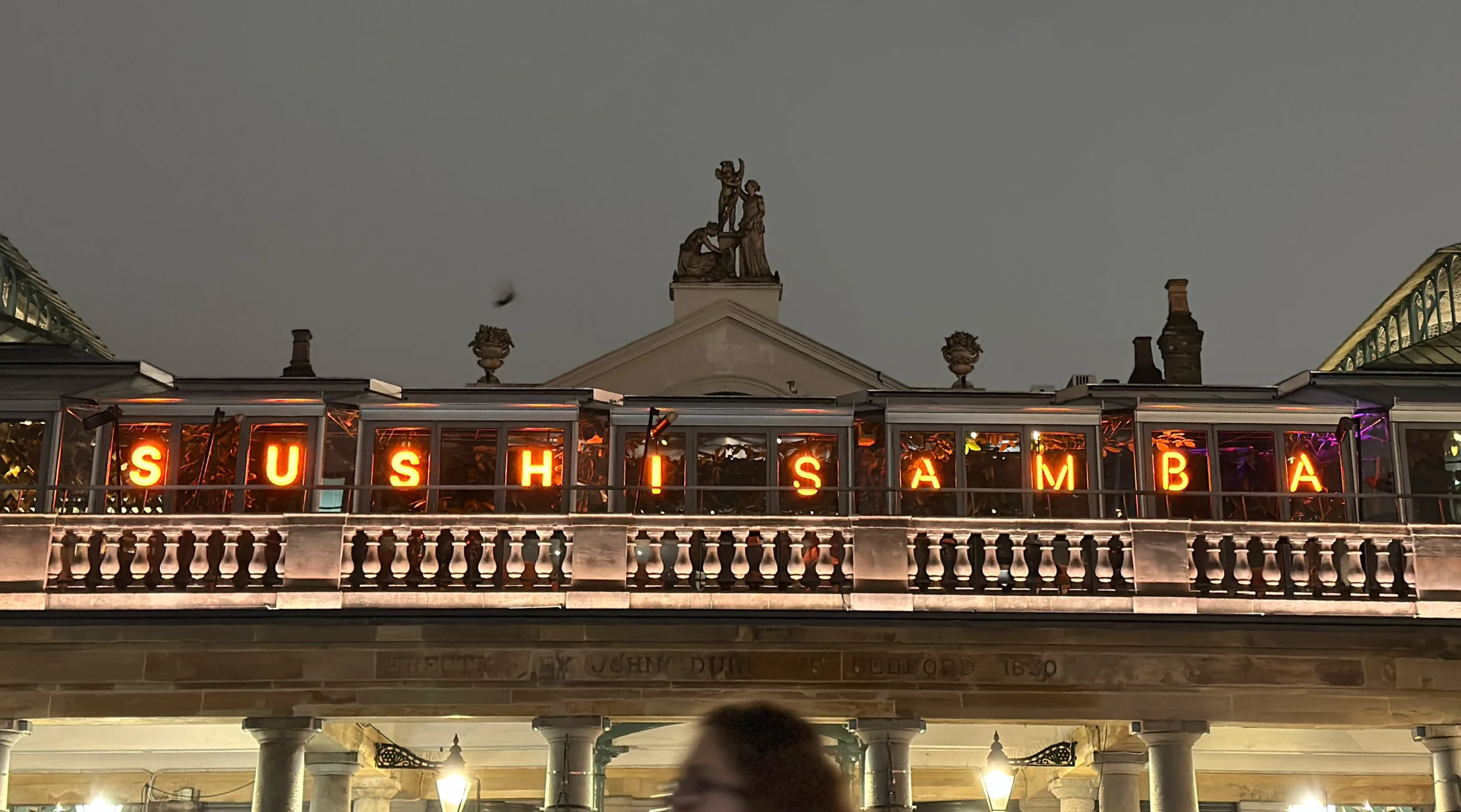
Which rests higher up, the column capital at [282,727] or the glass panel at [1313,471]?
the glass panel at [1313,471]

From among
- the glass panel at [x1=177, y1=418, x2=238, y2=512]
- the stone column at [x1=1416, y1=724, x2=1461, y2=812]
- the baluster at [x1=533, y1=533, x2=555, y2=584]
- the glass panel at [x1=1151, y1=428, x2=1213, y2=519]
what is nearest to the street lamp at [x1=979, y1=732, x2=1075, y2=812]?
the glass panel at [x1=1151, y1=428, x2=1213, y2=519]

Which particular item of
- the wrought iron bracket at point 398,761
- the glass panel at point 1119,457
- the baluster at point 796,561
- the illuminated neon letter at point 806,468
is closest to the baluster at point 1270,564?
the glass panel at point 1119,457

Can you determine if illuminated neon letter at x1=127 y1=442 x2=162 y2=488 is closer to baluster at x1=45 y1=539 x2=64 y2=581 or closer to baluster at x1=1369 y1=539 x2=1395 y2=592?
baluster at x1=45 y1=539 x2=64 y2=581

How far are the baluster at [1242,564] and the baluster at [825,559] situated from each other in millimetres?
4573

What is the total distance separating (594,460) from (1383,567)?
380 inches

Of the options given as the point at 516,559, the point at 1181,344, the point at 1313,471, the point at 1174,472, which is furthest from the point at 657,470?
the point at 1181,344

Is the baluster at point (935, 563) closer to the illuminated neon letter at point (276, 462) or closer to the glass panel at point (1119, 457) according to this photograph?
the glass panel at point (1119, 457)

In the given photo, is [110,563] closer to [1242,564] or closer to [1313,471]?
[1242,564]

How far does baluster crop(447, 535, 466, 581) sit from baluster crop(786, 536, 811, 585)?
363 centimetres

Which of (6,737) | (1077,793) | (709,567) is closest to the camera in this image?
(6,737)

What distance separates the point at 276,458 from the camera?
23.2m

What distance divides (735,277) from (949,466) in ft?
36.1

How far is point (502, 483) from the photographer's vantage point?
22984mm

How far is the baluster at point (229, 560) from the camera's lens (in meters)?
20.1
